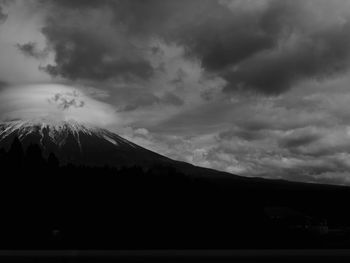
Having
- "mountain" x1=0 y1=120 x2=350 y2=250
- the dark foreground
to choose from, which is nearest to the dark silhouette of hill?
"mountain" x1=0 y1=120 x2=350 y2=250


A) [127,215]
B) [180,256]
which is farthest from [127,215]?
[180,256]

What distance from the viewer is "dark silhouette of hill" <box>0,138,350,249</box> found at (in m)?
28.5

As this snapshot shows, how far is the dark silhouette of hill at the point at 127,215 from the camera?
93.4 feet

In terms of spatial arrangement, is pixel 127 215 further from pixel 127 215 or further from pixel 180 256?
pixel 180 256

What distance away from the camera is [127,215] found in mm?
54000

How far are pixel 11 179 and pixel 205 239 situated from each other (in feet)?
174

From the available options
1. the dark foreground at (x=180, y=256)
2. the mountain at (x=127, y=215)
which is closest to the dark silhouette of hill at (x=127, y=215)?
the mountain at (x=127, y=215)

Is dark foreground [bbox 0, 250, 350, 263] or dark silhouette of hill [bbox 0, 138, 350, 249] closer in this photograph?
dark foreground [bbox 0, 250, 350, 263]

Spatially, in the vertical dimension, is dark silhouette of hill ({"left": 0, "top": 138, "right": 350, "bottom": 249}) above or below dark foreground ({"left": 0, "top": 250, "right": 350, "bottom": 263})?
above

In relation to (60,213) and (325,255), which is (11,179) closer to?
(60,213)

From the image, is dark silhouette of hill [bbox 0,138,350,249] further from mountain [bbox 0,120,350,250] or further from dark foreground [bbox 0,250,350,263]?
dark foreground [bbox 0,250,350,263]

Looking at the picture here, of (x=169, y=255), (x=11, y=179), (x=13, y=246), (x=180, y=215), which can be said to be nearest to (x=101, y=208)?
(x=180, y=215)

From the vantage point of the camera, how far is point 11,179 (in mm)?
74875

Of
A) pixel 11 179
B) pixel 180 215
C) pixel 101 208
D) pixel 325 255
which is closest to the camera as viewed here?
pixel 325 255
